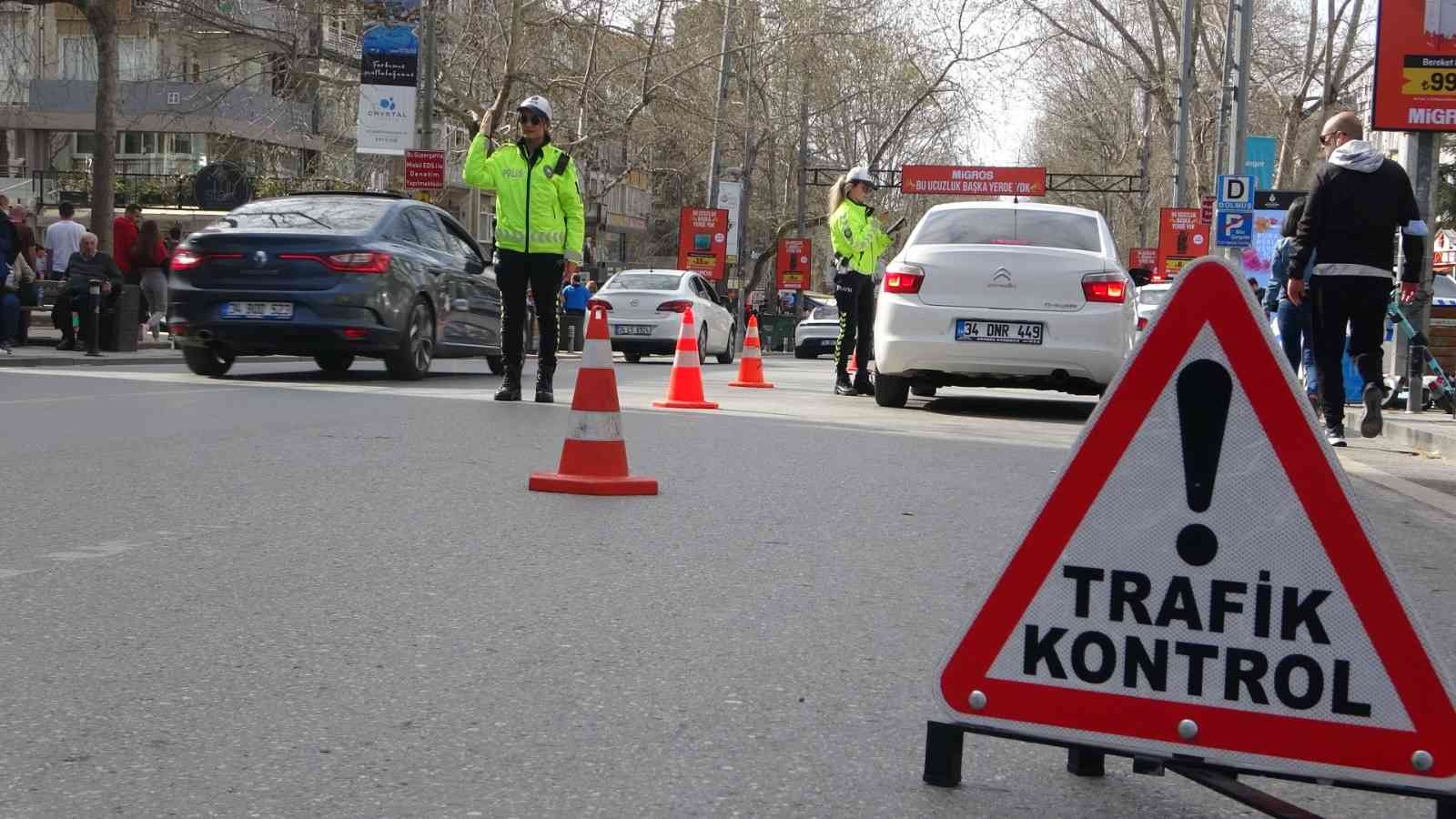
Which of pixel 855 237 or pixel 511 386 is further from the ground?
pixel 855 237

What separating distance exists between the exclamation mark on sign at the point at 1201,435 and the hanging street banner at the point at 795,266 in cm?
6010

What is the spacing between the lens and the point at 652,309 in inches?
1186

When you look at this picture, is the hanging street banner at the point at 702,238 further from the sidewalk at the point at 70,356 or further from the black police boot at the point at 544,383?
the black police boot at the point at 544,383

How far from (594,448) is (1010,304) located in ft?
21.3

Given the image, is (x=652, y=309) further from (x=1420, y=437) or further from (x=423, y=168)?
(x=1420, y=437)

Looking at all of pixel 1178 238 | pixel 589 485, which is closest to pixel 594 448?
pixel 589 485

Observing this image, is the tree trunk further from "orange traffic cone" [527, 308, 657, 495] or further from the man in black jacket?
"orange traffic cone" [527, 308, 657, 495]

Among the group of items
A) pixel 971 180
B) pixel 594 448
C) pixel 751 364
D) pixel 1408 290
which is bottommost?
pixel 751 364

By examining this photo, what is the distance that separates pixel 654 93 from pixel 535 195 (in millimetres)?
26442

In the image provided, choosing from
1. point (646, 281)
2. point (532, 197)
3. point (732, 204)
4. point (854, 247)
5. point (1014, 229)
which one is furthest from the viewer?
point (732, 204)

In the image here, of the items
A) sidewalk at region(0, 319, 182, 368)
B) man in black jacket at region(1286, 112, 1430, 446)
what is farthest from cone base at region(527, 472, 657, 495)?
sidewalk at region(0, 319, 182, 368)

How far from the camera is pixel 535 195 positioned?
1292 cm

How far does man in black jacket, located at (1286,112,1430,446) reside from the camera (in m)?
11.6

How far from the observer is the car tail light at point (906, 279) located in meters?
14.3
